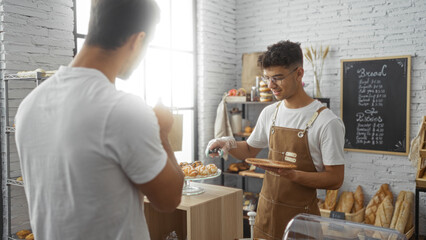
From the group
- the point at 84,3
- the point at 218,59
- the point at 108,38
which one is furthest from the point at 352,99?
the point at 108,38

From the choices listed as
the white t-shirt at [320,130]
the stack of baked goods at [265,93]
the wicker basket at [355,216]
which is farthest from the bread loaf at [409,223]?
the white t-shirt at [320,130]

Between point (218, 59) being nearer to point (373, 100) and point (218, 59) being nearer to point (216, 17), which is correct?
point (216, 17)

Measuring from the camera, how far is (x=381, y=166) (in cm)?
436

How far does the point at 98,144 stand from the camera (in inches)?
36.8

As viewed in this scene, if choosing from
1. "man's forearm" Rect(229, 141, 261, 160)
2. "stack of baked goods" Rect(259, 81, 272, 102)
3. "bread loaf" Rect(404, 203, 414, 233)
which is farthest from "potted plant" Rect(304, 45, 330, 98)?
"man's forearm" Rect(229, 141, 261, 160)

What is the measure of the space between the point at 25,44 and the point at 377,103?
148 inches

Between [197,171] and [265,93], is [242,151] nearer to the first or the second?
[197,171]

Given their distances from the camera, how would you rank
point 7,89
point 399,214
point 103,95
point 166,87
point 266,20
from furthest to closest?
point 266,20 < point 166,87 < point 399,214 < point 7,89 < point 103,95

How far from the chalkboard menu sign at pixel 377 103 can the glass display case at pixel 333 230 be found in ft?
10.3

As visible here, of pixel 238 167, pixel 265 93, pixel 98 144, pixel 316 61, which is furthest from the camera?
pixel 238 167

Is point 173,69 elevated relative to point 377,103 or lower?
elevated

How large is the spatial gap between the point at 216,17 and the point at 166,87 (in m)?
1.32

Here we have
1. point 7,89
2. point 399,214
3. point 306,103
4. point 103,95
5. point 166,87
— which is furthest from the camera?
point 166,87

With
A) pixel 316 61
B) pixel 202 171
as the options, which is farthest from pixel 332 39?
pixel 202 171
